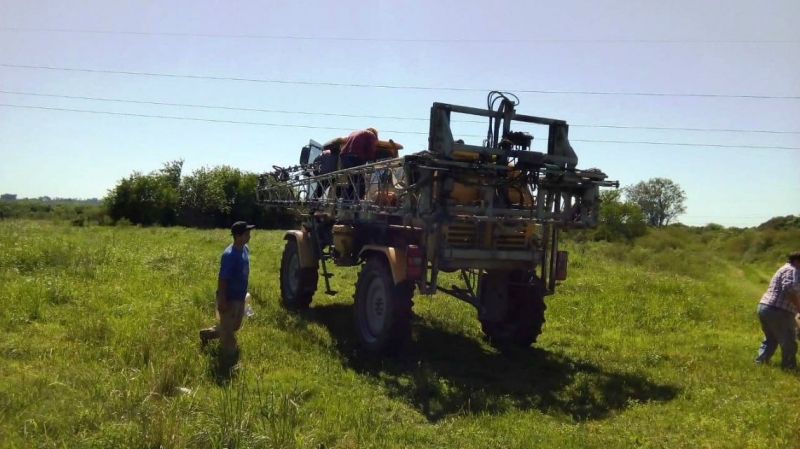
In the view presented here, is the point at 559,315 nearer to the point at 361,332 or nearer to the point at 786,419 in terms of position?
the point at 361,332

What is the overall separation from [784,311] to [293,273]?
24.5ft

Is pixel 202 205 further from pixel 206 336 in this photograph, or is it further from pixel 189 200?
pixel 206 336

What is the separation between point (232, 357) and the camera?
699 cm

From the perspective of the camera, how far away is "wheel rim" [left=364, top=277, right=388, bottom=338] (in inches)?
317

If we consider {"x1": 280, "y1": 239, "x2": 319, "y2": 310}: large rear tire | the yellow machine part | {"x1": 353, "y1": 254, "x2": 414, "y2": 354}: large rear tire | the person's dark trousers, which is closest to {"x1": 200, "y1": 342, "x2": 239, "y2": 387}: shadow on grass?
{"x1": 353, "y1": 254, "x2": 414, "y2": 354}: large rear tire

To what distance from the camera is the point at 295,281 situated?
11.0 meters

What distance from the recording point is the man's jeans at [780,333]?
8031 mm

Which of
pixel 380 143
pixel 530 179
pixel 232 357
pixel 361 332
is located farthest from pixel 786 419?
pixel 380 143

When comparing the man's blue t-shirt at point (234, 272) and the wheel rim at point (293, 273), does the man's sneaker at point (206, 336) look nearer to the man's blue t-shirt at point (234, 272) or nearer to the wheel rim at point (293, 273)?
the man's blue t-shirt at point (234, 272)

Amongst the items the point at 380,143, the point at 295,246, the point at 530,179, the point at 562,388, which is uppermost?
the point at 380,143

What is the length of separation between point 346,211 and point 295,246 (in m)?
2.68

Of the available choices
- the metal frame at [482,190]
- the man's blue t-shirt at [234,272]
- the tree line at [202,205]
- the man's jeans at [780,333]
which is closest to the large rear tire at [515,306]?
the metal frame at [482,190]

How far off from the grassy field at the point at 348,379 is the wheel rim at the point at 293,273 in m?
0.44

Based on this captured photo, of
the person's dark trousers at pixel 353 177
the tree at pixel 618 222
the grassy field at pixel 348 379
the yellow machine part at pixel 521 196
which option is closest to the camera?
the grassy field at pixel 348 379
